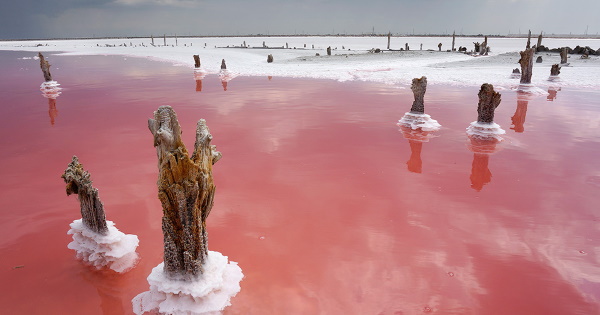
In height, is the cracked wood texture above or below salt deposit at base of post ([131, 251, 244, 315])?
above

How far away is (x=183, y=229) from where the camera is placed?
405 cm

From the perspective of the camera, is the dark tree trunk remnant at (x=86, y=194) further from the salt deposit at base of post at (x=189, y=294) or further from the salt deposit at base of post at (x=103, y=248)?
the salt deposit at base of post at (x=189, y=294)

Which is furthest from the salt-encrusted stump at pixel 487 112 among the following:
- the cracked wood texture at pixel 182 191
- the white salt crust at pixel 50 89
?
the white salt crust at pixel 50 89

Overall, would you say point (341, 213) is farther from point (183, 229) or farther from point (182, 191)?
point (182, 191)

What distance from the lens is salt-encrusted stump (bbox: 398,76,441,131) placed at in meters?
12.0

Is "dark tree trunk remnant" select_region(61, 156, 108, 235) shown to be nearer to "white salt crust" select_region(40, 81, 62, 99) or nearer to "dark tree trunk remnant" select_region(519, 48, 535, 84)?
"white salt crust" select_region(40, 81, 62, 99)

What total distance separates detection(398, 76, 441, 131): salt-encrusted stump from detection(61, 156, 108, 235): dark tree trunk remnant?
9881 millimetres

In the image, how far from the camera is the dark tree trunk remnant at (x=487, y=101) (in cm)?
1103

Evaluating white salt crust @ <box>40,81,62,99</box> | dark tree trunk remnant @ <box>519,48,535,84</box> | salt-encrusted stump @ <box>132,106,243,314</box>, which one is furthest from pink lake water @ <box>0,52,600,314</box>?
dark tree trunk remnant @ <box>519,48,535,84</box>

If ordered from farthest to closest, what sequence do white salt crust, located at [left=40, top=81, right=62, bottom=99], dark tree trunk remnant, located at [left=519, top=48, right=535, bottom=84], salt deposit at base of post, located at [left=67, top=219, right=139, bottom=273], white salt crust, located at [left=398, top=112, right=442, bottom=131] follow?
white salt crust, located at [left=40, top=81, right=62, bottom=99], dark tree trunk remnant, located at [left=519, top=48, right=535, bottom=84], white salt crust, located at [left=398, top=112, right=442, bottom=131], salt deposit at base of post, located at [left=67, top=219, right=139, bottom=273]

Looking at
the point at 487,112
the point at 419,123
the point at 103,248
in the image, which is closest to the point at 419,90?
the point at 419,123

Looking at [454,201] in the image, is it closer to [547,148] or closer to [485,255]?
[485,255]

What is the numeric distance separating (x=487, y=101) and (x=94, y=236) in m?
11.2

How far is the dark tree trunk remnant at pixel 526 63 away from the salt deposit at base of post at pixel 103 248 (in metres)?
20.5
